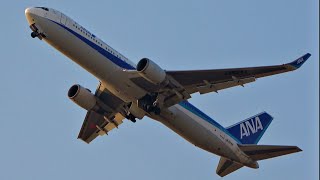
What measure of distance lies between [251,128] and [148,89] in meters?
13.0

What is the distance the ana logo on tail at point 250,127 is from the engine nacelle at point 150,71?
12.4 meters

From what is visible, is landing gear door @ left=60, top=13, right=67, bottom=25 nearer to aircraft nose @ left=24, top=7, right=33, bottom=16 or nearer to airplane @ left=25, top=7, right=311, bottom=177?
airplane @ left=25, top=7, right=311, bottom=177

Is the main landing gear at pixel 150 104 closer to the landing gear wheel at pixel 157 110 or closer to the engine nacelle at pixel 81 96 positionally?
the landing gear wheel at pixel 157 110

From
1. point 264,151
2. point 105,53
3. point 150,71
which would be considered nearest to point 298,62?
point 150,71

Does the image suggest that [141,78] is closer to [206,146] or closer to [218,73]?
[218,73]

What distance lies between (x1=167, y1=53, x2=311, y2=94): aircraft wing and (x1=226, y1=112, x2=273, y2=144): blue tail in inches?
314

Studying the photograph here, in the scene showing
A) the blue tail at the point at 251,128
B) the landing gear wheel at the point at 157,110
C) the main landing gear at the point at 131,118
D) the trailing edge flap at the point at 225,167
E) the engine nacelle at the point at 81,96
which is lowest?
the engine nacelle at the point at 81,96

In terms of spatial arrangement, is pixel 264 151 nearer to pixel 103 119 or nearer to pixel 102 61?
pixel 103 119

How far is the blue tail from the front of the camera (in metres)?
51.1

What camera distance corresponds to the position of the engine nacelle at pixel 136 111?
45.1m

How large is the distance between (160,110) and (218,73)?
480cm

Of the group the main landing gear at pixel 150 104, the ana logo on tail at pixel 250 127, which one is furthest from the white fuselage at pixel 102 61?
the ana logo on tail at pixel 250 127

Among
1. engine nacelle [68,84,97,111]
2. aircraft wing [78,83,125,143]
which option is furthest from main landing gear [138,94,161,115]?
engine nacelle [68,84,97,111]

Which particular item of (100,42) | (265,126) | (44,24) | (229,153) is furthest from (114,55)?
(265,126)
